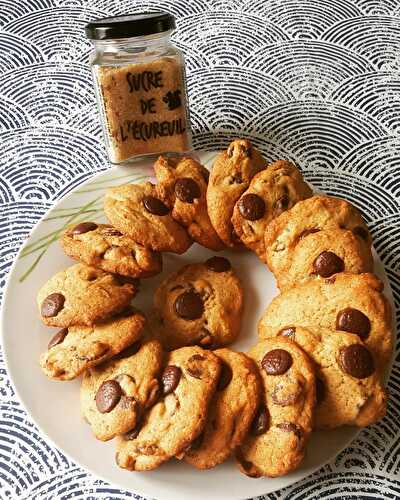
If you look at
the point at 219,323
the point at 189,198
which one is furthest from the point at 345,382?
the point at 189,198

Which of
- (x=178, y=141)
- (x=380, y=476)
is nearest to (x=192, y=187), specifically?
(x=178, y=141)

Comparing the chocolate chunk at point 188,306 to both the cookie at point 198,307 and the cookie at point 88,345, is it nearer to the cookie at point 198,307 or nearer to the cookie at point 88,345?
the cookie at point 198,307

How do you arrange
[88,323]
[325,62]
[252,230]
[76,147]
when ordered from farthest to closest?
1. [325,62]
2. [76,147]
3. [252,230]
4. [88,323]

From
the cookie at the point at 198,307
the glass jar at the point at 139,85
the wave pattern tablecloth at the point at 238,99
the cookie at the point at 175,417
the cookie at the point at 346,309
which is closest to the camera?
the cookie at the point at 175,417

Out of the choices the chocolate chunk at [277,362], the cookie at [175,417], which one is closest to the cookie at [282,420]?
the chocolate chunk at [277,362]

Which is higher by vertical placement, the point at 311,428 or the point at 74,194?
the point at 74,194

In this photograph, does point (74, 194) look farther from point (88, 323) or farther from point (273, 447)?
point (273, 447)
